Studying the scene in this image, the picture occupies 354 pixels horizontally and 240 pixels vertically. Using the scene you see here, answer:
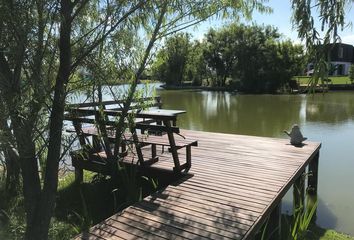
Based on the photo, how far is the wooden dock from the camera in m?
3.68

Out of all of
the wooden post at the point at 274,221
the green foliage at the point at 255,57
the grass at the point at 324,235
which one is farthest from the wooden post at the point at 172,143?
the green foliage at the point at 255,57

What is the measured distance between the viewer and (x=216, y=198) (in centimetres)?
453

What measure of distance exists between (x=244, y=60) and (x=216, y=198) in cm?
3714

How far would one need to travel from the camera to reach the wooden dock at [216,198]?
3.68 m

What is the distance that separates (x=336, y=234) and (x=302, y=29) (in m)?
3.94

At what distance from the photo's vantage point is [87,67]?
298 cm

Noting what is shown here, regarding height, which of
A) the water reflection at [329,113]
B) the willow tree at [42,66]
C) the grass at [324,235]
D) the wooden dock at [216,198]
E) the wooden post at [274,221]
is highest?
the willow tree at [42,66]

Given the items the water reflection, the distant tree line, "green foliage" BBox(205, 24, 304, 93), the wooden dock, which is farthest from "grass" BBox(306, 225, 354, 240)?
"green foliage" BBox(205, 24, 304, 93)

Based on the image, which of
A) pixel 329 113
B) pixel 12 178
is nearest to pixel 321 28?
pixel 12 178

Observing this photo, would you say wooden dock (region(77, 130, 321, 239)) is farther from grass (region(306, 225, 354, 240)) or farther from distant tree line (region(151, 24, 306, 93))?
distant tree line (region(151, 24, 306, 93))

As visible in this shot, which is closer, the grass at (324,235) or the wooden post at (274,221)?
the wooden post at (274,221)

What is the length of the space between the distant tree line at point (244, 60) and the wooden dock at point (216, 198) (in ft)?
86.1

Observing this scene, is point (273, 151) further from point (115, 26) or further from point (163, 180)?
point (115, 26)

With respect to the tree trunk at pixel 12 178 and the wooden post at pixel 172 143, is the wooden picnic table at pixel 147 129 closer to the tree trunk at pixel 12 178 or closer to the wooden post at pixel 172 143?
the wooden post at pixel 172 143
